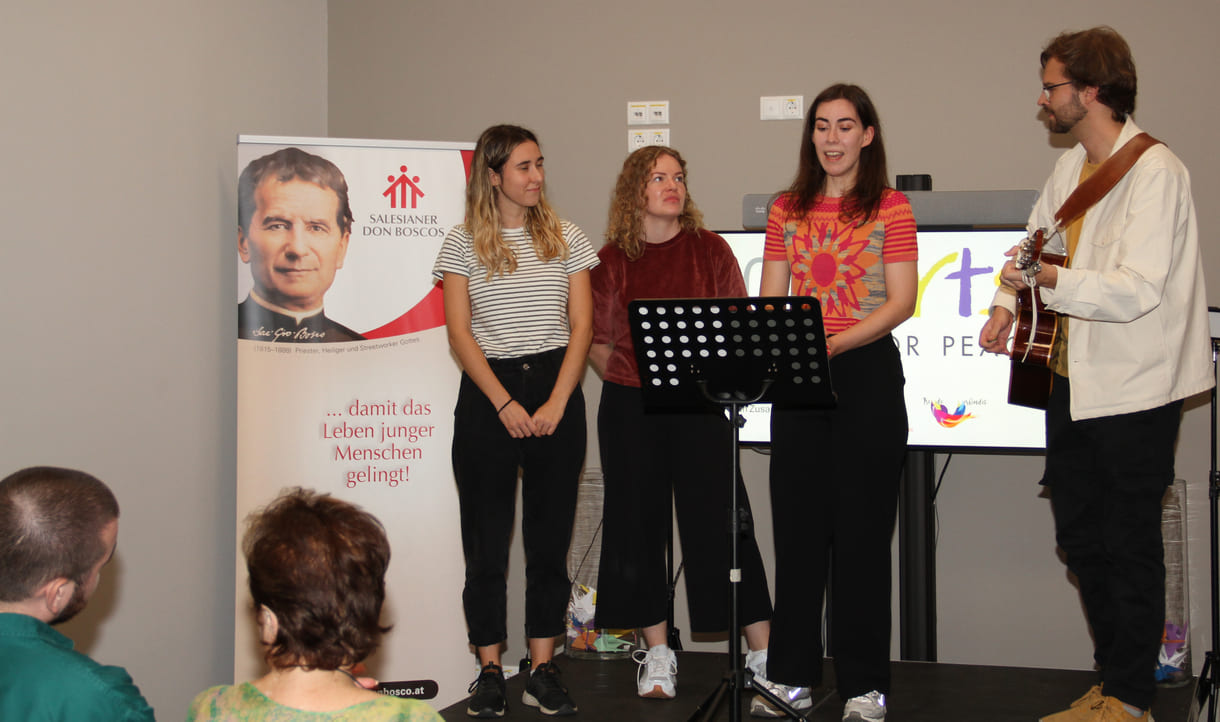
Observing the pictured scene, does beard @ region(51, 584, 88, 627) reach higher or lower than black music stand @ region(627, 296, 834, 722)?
lower

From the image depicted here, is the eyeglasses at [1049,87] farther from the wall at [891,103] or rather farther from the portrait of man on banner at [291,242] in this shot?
the portrait of man on banner at [291,242]

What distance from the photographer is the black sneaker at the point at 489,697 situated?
9.03 ft

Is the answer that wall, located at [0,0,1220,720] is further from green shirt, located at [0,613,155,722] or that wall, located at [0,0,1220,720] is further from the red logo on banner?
green shirt, located at [0,613,155,722]

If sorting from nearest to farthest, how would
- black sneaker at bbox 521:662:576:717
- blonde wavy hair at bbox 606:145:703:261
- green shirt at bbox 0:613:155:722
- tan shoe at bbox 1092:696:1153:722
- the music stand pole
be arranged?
green shirt at bbox 0:613:155:722 < tan shoe at bbox 1092:696:1153:722 < black sneaker at bbox 521:662:576:717 < blonde wavy hair at bbox 606:145:703:261 < the music stand pole

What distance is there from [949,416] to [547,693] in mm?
1772

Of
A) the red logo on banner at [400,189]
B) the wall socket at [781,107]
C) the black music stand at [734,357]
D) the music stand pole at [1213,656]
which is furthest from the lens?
the wall socket at [781,107]

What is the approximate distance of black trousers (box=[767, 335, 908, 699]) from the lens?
2.58 meters

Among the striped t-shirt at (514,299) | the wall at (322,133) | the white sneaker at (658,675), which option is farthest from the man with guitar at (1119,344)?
the wall at (322,133)

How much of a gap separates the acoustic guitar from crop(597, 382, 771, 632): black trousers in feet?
2.69

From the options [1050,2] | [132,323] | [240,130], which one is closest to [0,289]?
[132,323]

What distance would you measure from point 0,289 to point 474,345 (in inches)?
53.1

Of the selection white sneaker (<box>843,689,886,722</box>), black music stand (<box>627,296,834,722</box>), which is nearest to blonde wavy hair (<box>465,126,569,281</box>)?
black music stand (<box>627,296,834,722</box>)

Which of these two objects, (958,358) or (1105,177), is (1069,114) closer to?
(1105,177)

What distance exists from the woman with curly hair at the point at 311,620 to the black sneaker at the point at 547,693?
159 cm
